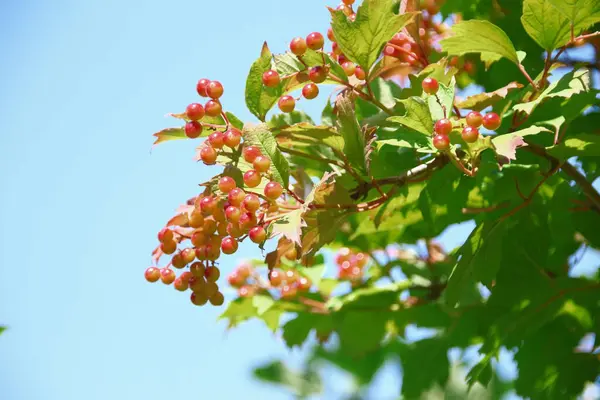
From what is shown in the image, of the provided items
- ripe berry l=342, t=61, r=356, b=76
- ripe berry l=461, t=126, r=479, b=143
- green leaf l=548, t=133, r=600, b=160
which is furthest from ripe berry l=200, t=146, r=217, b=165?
green leaf l=548, t=133, r=600, b=160

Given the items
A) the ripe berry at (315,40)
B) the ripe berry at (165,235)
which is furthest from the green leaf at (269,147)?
the ripe berry at (165,235)

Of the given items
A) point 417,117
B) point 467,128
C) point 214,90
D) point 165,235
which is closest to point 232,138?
point 214,90

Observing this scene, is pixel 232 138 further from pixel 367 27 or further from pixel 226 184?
pixel 367 27

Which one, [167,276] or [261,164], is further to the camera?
[167,276]

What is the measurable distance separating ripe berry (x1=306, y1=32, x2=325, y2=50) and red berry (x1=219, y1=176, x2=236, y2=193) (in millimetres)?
442

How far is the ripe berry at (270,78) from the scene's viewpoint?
1910 millimetres

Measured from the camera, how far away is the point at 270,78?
191 cm

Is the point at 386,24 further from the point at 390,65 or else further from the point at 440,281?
the point at 440,281

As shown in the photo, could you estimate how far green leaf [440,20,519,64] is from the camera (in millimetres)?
2042

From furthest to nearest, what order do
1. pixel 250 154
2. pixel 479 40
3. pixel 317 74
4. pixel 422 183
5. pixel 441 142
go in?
1. pixel 422 183
2. pixel 479 40
3. pixel 317 74
4. pixel 250 154
5. pixel 441 142

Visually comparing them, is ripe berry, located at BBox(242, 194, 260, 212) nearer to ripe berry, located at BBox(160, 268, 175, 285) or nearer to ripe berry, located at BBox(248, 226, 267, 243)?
ripe berry, located at BBox(248, 226, 267, 243)

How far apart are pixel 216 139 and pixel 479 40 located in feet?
2.70

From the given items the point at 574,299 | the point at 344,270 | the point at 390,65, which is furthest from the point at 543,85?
the point at 344,270

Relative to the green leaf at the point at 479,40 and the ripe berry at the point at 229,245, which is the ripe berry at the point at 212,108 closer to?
the ripe berry at the point at 229,245
